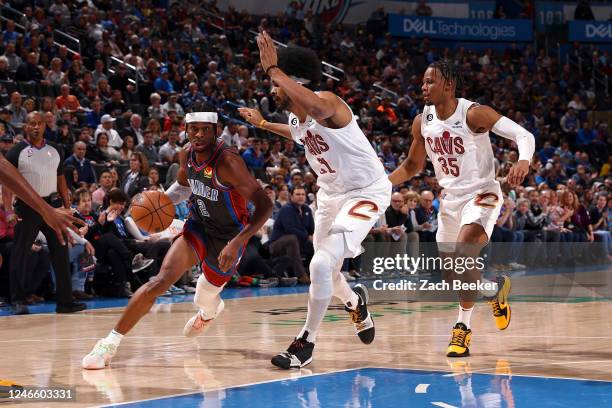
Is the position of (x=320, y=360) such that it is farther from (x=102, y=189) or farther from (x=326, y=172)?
(x=102, y=189)

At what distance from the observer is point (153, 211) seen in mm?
7285

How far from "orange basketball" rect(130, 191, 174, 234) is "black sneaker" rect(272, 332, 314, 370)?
5.10 feet

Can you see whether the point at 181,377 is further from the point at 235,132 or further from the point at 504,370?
the point at 235,132

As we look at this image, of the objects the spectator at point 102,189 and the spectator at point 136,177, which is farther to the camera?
the spectator at point 136,177

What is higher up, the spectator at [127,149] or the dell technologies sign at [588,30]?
the dell technologies sign at [588,30]

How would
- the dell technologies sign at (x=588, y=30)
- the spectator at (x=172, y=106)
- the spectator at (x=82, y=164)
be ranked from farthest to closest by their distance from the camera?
the dell technologies sign at (x=588, y=30) → the spectator at (x=172, y=106) → the spectator at (x=82, y=164)

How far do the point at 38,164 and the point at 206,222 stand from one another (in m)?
3.68

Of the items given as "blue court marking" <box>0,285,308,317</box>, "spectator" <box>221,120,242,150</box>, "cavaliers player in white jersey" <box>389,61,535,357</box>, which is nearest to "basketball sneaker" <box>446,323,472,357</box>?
"cavaliers player in white jersey" <box>389,61,535,357</box>

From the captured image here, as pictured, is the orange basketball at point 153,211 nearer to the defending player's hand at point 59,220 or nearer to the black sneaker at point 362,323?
the black sneaker at point 362,323

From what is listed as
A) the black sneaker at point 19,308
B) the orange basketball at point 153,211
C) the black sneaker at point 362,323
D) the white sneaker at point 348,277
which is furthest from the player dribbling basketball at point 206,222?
the white sneaker at point 348,277

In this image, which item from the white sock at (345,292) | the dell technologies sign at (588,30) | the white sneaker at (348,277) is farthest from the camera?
the dell technologies sign at (588,30)

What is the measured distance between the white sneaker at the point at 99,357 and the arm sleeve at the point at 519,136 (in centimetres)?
311

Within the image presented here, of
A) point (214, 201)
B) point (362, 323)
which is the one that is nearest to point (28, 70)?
point (214, 201)

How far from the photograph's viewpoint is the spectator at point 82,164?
13.0m
